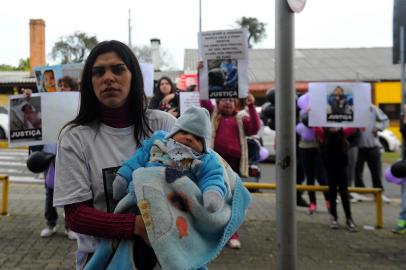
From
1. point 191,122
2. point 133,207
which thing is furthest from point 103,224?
Answer: point 191,122

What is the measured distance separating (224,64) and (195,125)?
4424 mm

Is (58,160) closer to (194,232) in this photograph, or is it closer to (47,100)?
(194,232)

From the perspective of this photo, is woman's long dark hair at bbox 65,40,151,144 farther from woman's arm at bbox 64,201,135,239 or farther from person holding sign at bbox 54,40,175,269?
woman's arm at bbox 64,201,135,239

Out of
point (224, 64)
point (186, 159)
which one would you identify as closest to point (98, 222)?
point (186, 159)

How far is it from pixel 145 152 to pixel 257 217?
591 centimetres

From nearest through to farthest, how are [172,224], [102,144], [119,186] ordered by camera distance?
1. [172,224]
2. [119,186]
3. [102,144]

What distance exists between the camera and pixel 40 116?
5645 mm

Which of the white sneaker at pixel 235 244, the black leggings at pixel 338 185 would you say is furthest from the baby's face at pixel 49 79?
the black leggings at pixel 338 185

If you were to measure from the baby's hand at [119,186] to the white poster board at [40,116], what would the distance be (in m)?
3.38

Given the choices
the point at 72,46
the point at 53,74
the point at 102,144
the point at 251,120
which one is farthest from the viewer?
the point at 72,46

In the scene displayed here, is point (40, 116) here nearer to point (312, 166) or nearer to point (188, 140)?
point (188, 140)

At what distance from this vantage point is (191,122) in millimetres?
2080

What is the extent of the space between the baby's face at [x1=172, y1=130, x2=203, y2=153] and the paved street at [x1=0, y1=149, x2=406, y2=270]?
3.43 metres

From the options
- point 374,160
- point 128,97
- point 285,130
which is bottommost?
point 374,160
